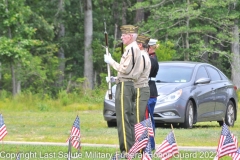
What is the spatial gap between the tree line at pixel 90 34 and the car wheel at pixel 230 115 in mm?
9701

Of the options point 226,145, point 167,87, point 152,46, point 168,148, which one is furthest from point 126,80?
point 167,87

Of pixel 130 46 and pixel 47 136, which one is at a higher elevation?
pixel 130 46

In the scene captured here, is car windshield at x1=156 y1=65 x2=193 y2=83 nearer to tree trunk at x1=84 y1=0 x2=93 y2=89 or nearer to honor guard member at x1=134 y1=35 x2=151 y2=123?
honor guard member at x1=134 y1=35 x2=151 y2=123

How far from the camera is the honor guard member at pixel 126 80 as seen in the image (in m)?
11.6

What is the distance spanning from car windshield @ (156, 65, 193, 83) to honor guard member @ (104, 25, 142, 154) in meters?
6.22

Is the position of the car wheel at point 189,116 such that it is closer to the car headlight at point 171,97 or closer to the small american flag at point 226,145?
the car headlight at point 171,97

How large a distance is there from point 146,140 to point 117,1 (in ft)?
135

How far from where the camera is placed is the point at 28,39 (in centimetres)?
3441

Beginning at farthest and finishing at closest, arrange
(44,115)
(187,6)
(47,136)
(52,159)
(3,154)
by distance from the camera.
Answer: (187,6)
(44,115)
(47,136)
(3,154)
(52,159)

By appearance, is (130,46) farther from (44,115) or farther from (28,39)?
(28,39)

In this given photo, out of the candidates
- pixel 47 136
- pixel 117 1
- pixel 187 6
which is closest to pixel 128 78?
pixel 47 136

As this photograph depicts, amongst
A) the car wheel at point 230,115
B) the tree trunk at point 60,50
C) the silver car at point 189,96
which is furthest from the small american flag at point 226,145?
the tree trunk at point 60,50

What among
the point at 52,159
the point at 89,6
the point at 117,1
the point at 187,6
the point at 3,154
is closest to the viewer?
the point at 52,159

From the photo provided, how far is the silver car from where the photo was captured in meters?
17.4
